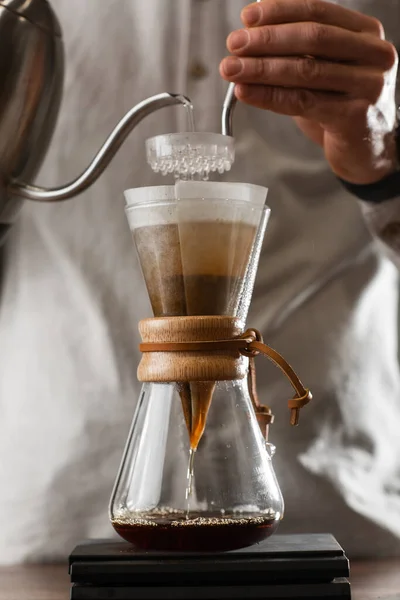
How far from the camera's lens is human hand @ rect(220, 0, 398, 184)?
63 centimetres

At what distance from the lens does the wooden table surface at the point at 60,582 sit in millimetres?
586

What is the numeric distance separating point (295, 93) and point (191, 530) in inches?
13.5

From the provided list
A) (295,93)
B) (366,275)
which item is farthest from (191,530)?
(366,275)

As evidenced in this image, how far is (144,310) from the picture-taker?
88 centimetres

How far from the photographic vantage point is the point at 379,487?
856mm

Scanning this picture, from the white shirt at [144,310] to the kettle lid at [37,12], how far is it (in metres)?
0.18

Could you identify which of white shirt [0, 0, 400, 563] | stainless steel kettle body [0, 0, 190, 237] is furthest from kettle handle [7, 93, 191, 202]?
white shirt [0, 0, 400, 563]

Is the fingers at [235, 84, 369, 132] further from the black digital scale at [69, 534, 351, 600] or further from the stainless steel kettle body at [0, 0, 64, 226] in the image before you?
the black digital scale at [69, 534, 351, 600]

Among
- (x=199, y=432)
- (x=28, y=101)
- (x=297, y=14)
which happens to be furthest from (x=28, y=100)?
(x=199, y=432)

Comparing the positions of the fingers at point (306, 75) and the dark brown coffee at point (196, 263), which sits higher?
the fingers at point (306, 75)

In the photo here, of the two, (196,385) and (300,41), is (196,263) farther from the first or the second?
(300,41)

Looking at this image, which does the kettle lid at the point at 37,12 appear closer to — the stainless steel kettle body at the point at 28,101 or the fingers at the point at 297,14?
the stainless steel kettle body at the point at 28,101

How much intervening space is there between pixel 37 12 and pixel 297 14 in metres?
0.23

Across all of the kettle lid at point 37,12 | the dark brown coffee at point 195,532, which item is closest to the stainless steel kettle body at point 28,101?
the kettle lid at point 37,12
